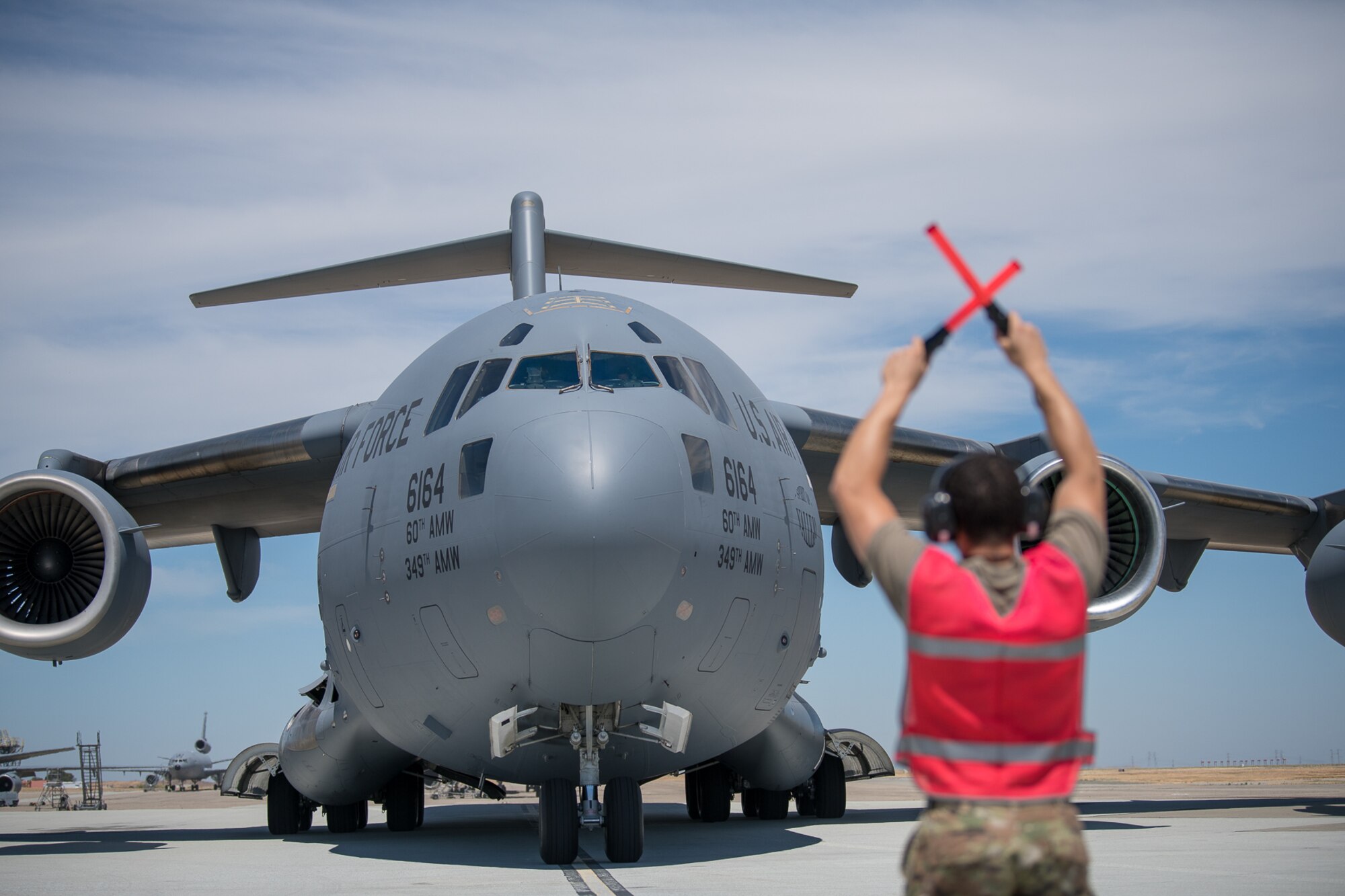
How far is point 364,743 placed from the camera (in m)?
10.2

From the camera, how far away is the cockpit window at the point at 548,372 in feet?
24.3

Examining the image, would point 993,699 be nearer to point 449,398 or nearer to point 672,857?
point 449,398

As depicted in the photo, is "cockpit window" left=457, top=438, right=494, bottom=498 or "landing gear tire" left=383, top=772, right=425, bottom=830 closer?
"cockpit window" left=457, top=438, right=494, bottom=498

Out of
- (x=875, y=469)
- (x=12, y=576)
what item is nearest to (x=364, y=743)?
(x=12, y=576)

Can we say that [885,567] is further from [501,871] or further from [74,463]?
[74,463]

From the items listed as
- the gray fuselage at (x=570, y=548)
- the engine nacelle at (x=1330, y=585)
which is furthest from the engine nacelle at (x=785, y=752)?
the engine nacelle at (x=1330, y=585)

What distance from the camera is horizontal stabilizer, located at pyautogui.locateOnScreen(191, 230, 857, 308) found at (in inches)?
475

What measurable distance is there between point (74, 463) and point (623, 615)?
723 cm

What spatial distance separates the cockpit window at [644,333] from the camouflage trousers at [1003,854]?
6.08 m

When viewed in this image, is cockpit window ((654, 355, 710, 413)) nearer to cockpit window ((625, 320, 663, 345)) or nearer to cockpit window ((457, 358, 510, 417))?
cockpit window ((625, 320, 663, 345))

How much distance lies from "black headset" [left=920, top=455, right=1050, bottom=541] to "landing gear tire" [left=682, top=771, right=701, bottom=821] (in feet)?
33.7

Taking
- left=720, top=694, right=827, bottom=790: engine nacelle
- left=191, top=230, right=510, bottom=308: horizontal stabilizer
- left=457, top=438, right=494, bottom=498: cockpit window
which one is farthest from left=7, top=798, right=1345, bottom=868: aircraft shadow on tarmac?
left=191, top=230, right=510, bottom=308: horizontal stabilizer

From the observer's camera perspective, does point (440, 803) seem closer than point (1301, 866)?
No

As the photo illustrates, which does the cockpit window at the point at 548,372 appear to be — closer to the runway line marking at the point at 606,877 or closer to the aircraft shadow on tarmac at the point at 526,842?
the runway line marking at the point at 606,877
